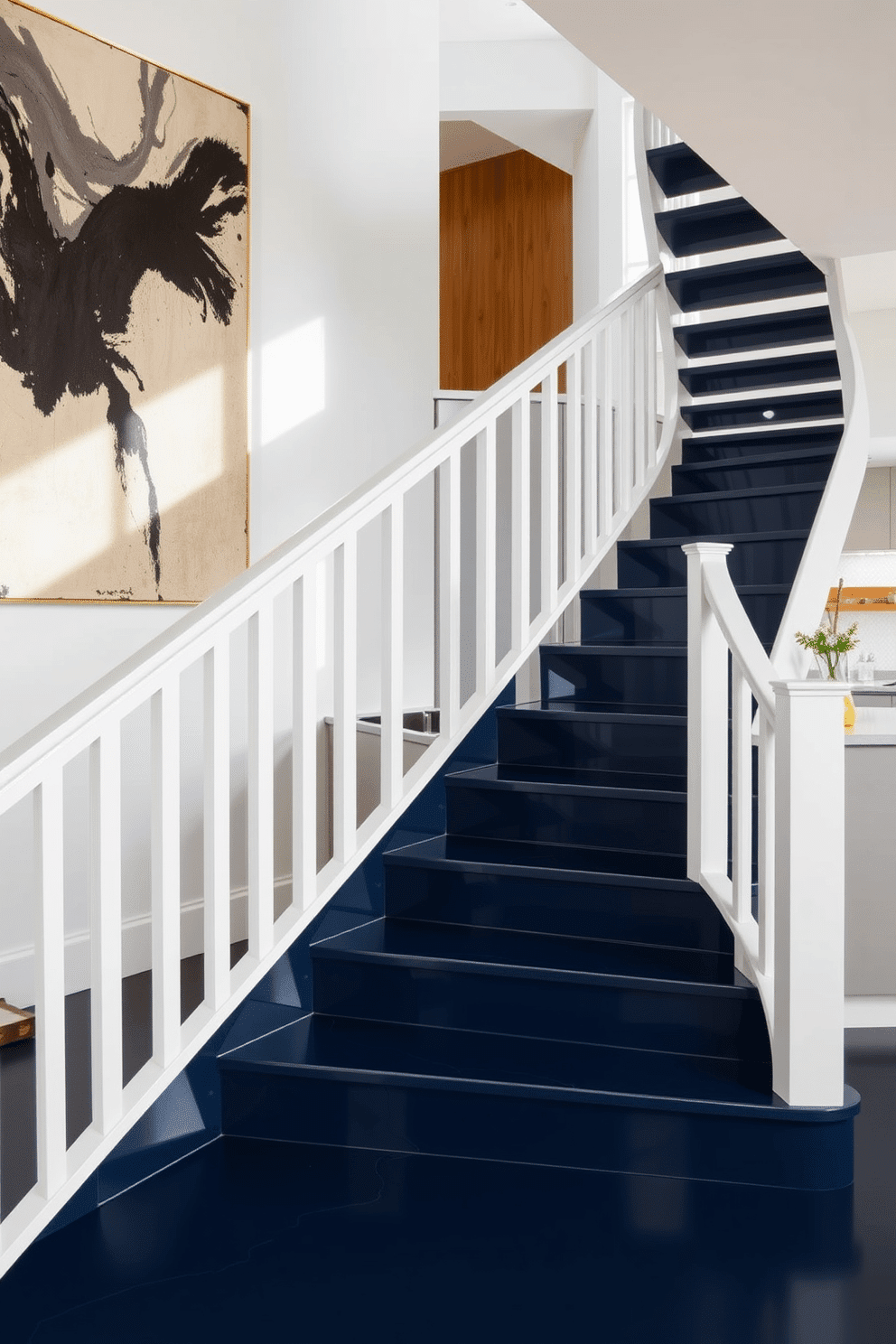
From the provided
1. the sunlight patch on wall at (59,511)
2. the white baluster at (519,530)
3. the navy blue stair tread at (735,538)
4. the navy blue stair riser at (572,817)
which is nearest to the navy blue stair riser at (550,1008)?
the navy blue stair riser at (572,817)

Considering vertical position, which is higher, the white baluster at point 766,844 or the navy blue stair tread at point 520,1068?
the white baluster at point 766,844

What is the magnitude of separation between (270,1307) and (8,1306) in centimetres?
44

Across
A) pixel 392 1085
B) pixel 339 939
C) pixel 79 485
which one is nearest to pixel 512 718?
pixel 339 939

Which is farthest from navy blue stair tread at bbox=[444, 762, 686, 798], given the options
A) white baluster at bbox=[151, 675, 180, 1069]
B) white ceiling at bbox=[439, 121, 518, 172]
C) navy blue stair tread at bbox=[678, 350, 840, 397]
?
white ceiling at bbox=[439, 121, 518, 172]

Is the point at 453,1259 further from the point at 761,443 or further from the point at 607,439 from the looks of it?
the point at 761,443

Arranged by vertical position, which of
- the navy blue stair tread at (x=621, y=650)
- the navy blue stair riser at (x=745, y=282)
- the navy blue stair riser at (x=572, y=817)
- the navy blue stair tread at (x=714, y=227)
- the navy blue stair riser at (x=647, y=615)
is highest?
the navy blue stair tread at (x=714, y=227)

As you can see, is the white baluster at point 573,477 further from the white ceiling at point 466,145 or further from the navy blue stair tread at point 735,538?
the white ceiling at point 466,145

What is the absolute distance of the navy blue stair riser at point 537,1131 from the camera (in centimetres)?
226

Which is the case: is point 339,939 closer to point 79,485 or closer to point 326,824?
point 326,824

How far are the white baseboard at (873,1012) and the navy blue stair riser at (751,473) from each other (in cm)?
183

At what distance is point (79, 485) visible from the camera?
3.62m

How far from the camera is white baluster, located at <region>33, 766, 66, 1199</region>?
1.92m

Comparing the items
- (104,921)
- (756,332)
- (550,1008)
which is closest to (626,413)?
(756,332)

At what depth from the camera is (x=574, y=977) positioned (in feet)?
8.43
